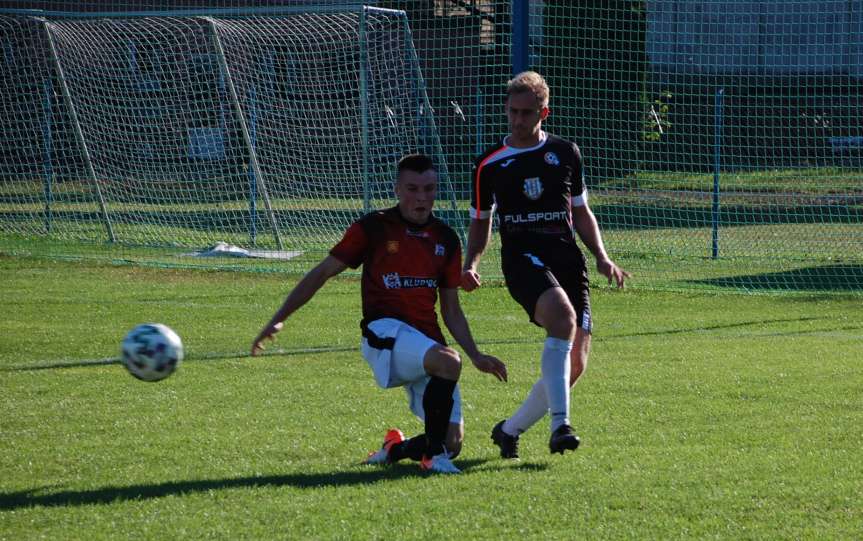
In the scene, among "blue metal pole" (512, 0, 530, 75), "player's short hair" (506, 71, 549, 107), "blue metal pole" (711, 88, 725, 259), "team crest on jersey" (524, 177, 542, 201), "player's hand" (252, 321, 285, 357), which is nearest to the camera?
"player's hand" (252, 321, 285, 357)

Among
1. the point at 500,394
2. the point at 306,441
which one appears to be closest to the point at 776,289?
the point at 500,394

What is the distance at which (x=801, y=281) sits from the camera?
15.1 meters

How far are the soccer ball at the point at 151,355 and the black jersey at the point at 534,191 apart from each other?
1759 mm

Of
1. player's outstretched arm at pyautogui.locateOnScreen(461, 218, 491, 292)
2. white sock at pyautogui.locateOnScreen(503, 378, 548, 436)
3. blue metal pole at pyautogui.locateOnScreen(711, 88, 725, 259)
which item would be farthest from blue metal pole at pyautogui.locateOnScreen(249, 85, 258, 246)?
white sock at pyautogui.locateOnScreen(503, 378, 548, 436)

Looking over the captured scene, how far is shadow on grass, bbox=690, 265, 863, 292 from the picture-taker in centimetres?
1456

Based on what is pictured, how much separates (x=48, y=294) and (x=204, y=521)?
878 cm

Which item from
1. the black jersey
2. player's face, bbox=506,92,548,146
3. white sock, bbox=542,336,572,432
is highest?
player's face, bbox=506,92,548,146

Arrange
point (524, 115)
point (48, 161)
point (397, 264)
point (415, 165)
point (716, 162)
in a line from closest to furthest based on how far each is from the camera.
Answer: point (415, 165)
point (397, 264)
point (524, 115)
point (716, 162)
point (48, 161)

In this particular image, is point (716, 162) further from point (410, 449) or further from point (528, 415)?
point (410, 449)

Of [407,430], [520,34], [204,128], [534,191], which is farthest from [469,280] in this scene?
[204,128]

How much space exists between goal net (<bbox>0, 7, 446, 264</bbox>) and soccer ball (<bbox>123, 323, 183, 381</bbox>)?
11.8 metres

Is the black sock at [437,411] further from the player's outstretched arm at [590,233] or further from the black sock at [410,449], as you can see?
the player's outstretched arm at [590,233]

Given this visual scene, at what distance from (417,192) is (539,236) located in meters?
0.71

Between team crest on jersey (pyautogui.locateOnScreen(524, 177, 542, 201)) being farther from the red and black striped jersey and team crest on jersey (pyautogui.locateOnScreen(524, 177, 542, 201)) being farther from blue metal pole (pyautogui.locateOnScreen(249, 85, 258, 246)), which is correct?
blue metal pole (pyautogui.locateOnScreen(249, 85, 258, 246))
